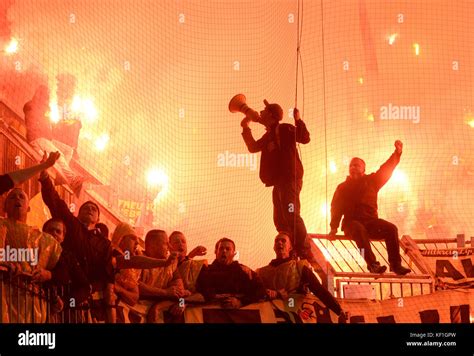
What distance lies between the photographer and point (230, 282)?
20.6 feet

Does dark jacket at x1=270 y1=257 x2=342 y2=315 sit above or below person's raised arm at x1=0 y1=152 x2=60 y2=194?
below

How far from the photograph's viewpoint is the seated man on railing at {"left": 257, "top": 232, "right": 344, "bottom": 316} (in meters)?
6.41

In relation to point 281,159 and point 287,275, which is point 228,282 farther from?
point 281,159

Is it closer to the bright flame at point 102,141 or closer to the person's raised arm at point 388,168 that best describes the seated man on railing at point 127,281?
the bright flame at point 102,141

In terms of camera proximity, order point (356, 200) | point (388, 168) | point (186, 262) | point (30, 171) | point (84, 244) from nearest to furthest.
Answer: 1. point (30, 171)
2. point (84, 244)
3. point (186, 262)
4. point (356, 200)
5. point (388, 168)

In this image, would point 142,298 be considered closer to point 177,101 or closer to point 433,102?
point 177,101

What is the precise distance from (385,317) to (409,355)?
0.49 m

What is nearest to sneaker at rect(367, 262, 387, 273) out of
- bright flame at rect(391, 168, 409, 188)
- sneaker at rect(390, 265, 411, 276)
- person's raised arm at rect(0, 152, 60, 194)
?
sneaker at rect(390, 265, 411, 276)

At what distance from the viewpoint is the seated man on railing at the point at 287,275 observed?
6.41 meters

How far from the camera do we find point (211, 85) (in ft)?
23.3

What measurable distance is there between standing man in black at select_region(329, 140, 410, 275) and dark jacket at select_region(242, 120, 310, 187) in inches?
15.9

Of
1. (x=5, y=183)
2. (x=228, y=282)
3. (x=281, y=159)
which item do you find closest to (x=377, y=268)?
(x=281, y=159)

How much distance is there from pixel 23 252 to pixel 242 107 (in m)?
2.03

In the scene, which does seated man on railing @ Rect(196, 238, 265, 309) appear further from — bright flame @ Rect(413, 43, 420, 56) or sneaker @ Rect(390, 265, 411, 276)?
bright flame @ Rect(413, 43, 420, 56)
